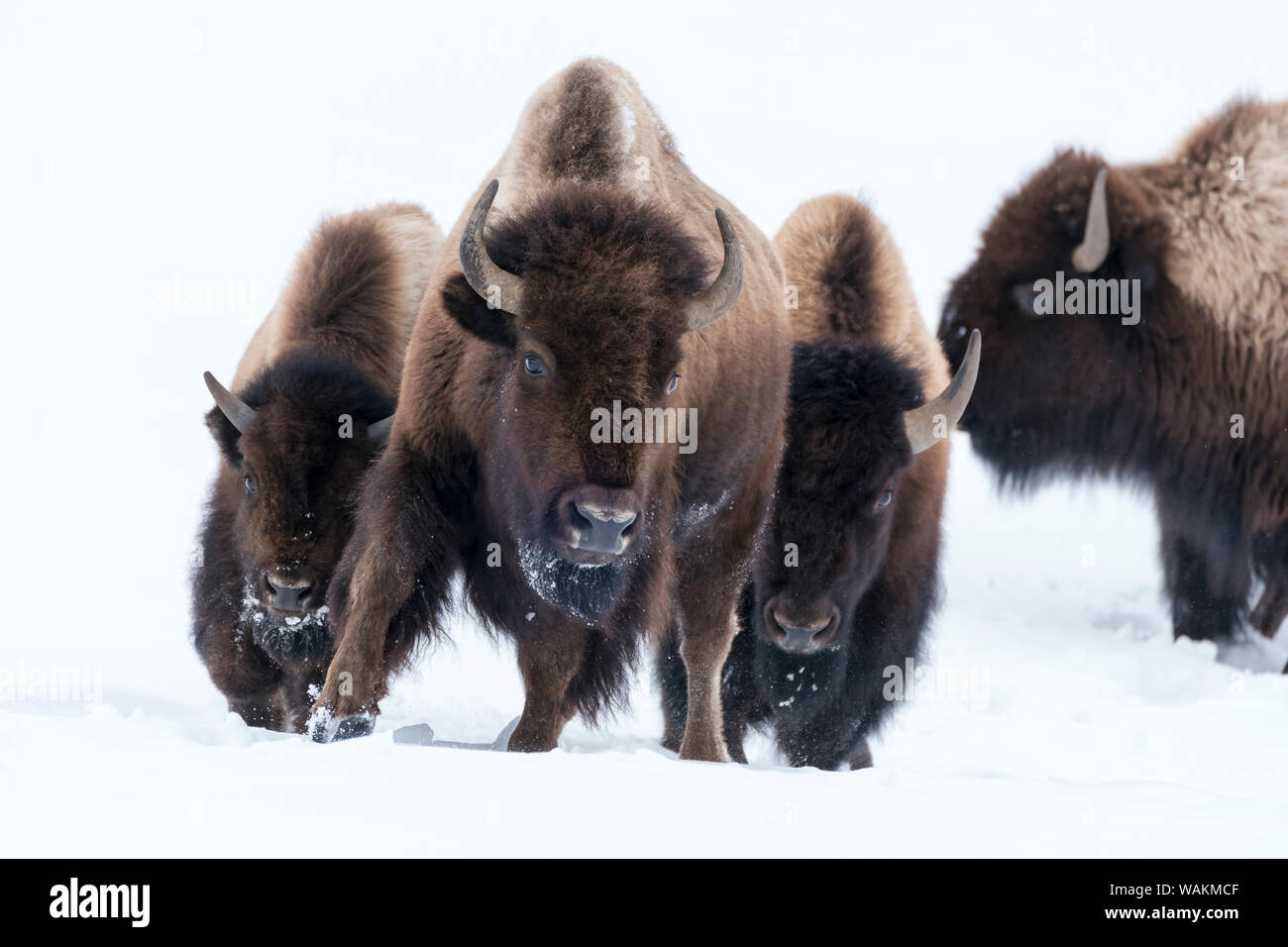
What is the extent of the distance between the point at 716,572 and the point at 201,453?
1207cm

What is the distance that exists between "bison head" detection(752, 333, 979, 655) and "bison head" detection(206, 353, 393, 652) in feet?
4.98

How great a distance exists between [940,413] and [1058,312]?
2.22m

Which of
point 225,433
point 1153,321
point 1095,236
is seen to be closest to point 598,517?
point 225,433

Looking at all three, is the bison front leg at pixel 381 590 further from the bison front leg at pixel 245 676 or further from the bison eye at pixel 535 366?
the bison front leg at pixel 245 676

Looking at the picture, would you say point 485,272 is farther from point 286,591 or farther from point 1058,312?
point 1058,312

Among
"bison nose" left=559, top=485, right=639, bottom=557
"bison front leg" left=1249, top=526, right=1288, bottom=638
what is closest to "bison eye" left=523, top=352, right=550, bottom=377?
"bison nose" left=559, top=485, right=639, bottom=557

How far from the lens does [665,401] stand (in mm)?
4469

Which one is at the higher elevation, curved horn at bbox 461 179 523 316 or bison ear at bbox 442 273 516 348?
curved horn at bbox 461 179 523 316

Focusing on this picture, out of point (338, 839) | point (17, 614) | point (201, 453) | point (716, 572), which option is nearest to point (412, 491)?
point (716, 572)

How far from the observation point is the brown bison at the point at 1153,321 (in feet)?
25.5

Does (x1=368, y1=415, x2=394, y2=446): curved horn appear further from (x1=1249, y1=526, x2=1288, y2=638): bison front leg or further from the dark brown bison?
(x1=1249, y1=526, x2=1288, y2=638): bison front leg

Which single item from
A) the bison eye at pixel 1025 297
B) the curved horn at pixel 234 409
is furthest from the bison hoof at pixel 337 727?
the bison eye at pixel 1025 297

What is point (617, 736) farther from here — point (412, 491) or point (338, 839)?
point (338, 839)

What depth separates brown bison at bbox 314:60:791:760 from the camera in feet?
13.9
